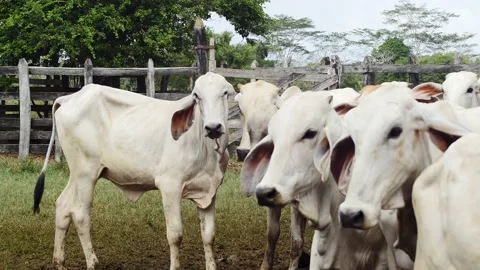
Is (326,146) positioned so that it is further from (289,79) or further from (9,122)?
(9,122)

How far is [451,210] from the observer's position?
2.82 metres

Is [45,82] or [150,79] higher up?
[150,79]

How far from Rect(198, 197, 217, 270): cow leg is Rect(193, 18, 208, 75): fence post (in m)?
Result: 5.64

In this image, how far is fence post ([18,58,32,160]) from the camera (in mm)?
14445

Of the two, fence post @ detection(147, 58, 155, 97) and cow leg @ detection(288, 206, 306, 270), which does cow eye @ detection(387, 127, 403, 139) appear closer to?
cow leg @ detection(288, 206, 306, 270)

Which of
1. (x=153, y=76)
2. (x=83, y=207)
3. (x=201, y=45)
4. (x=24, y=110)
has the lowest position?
(x=83, y=207)

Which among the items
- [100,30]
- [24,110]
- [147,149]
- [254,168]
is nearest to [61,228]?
[147,149]

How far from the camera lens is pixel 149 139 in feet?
21.4

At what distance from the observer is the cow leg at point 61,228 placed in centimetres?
661

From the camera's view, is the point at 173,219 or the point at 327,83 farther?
the point at 327,83

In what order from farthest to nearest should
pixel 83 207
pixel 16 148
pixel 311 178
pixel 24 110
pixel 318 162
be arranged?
1. pixel 16 148
2. pixel 24 110
3. pixel 83 207
4. pixel 311 178
5. pixel 318 162

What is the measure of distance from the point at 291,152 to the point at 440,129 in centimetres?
92

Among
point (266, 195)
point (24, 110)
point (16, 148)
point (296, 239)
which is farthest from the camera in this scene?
point (16, 148)

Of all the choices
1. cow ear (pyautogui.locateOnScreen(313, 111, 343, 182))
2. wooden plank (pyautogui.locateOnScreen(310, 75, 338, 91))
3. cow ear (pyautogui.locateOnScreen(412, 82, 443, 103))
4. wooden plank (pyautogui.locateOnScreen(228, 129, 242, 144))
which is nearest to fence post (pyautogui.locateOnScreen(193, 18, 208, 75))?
wooden plank (pyautogui.locateOnScreen(228, 129, 242, 144))
